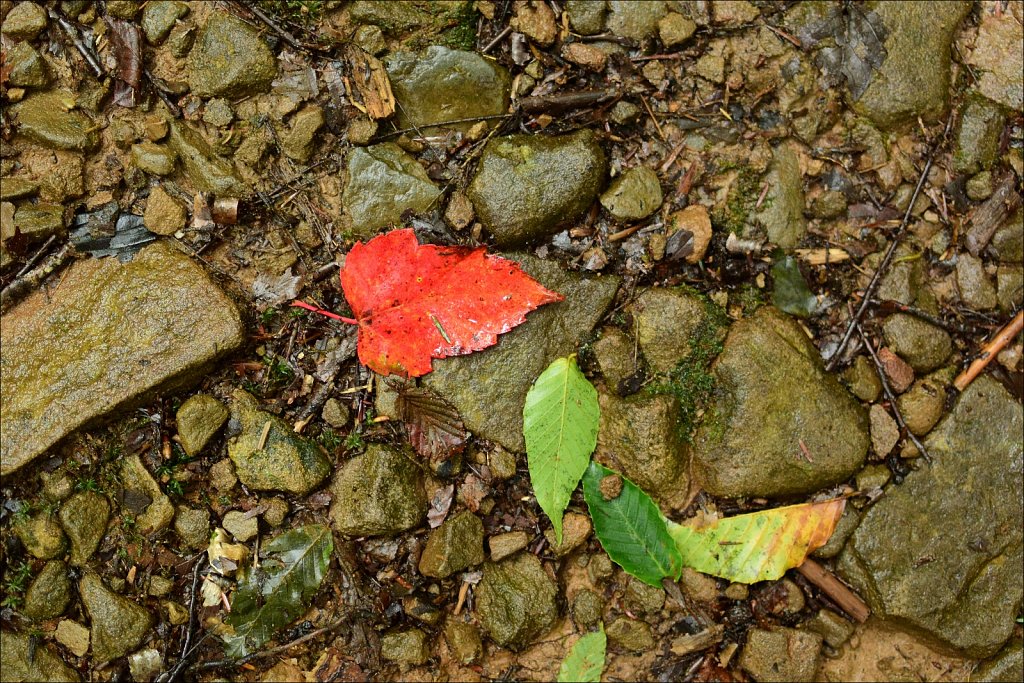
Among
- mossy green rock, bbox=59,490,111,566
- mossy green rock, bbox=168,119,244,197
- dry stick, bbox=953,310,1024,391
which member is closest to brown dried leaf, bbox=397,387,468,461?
mossy green rock, bbox=168,119,244,197

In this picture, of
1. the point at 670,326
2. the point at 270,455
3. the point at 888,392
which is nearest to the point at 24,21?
the point at 270,455

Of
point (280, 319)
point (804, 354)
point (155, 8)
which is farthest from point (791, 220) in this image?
point (155, 8)

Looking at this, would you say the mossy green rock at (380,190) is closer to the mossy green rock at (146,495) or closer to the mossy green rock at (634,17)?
the mossy green rock at (634,17)

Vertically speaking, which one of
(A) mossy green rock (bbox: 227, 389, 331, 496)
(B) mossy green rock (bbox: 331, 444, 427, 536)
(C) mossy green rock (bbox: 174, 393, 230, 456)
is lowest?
(B) mossy green rock (bbox: 331, 444, 427, 536)

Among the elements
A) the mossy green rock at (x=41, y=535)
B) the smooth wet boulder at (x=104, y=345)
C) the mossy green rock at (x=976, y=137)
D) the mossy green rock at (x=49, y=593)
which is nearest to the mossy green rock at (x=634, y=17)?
the mossy green rock at (x=976, y=137)

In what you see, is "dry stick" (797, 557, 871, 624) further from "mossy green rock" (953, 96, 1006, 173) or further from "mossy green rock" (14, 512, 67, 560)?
"mossy green rock" (14, 512, 67, 560)

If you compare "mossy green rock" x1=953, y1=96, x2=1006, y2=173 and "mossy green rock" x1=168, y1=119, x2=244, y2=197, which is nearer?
"mossy green rock" x1=168, y1=119, x2=244, y2=197
